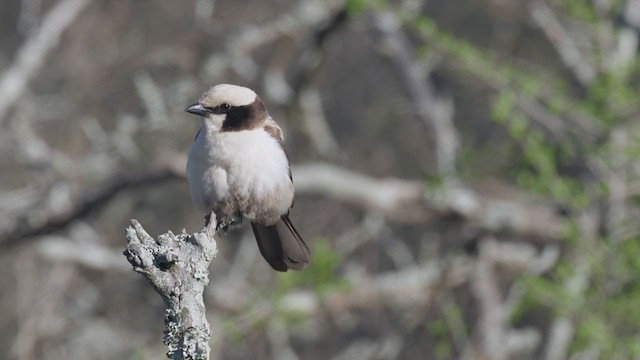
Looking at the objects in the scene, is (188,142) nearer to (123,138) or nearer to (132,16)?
(123,138)

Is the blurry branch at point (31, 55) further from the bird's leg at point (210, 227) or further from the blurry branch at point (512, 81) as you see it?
the bird's leg at point (210, 227)

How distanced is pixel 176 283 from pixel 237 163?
128 cm

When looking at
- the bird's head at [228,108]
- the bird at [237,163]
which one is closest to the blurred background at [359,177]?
the bird at [237,163]

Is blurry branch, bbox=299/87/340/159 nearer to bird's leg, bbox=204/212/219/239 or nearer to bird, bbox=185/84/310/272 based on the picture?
bird, bbox=185/84/310/272

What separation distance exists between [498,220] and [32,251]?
4239 mm

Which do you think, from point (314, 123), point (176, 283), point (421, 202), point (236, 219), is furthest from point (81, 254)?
point (176, 283)

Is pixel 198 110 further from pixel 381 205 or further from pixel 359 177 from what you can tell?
pixel 359 177

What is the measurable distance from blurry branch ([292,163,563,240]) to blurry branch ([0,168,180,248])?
1.25 metres

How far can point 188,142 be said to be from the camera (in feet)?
37.6

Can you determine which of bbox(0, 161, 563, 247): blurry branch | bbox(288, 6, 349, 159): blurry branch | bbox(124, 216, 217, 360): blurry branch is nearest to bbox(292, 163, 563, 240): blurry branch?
bbox(0, 161, 563, 247): blurry branch

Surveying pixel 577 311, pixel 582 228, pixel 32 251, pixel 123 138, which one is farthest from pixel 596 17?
pixel 32 251

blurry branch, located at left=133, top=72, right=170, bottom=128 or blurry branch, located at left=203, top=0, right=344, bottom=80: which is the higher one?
blurry branch, located at left=203, top=0, right=344, bottom=80

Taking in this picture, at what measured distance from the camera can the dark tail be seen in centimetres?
535

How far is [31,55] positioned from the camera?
10422mm
